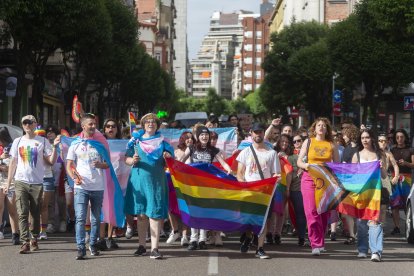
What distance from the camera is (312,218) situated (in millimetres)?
10781

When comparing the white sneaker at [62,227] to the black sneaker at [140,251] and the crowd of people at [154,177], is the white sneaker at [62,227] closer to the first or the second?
the crowd of people at [154,177]

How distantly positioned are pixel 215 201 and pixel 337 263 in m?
1.91

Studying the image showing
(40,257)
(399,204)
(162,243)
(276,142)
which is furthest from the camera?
(399,204)

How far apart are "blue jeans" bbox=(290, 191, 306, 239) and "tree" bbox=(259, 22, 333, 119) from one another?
41082 millimetres

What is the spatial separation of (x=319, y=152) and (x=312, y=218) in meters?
0.93

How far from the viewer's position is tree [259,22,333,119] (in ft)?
177

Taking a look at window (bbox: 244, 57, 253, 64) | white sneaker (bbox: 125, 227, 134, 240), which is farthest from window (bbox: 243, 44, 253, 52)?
white sneaker (bbox: 125, 227, 134, 240)

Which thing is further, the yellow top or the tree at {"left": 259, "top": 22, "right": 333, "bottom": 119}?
the tree at {"left": 259, "top": 22, "right": 333, "bottom": 119}

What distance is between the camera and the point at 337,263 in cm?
1009

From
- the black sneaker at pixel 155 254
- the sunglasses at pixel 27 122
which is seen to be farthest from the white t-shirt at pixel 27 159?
the black sneaker at pixel 155 254

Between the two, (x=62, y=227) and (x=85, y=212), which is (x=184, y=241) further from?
(x=62, y=227)

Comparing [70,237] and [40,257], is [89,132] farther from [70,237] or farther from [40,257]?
[70,237]

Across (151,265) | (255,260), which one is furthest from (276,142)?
(151,265)

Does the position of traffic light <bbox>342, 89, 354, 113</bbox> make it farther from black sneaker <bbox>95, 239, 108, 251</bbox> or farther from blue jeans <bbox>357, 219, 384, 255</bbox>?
black sneaker <bbox>95, 239, 108, 251</bbox>
